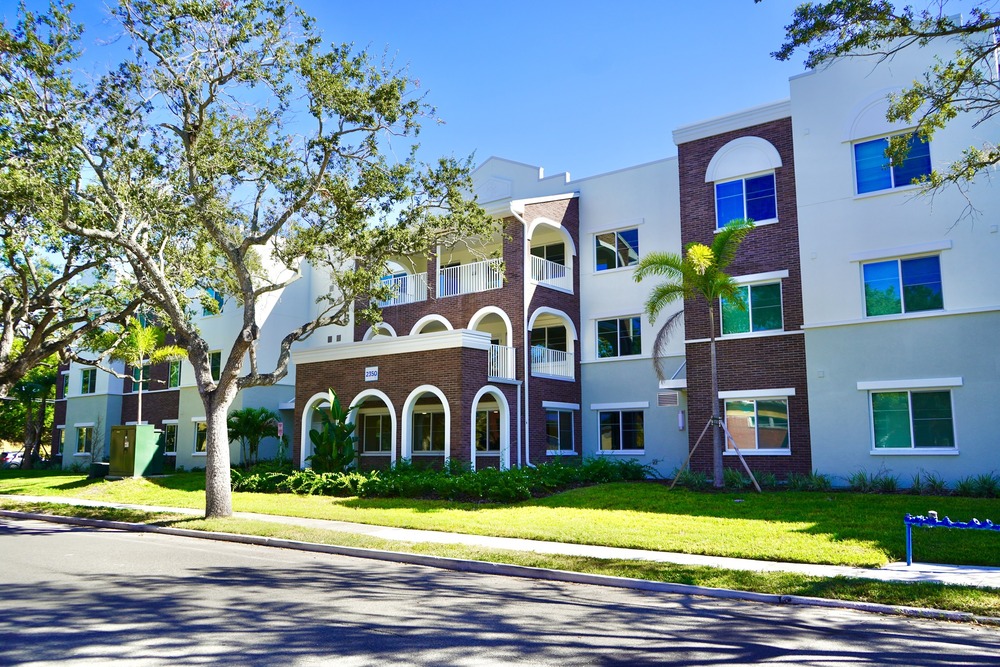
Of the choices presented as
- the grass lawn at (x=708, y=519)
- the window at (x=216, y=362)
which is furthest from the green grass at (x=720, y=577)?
the window at (x=216, y=362)

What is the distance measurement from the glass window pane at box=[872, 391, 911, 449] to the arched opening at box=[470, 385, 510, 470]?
10275 millimetres

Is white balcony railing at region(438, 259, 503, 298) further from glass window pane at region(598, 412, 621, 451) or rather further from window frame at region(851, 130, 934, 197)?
window frame at region(851, 130, 934, 197)

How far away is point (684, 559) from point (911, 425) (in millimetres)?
10379

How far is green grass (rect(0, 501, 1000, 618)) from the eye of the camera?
336 inches

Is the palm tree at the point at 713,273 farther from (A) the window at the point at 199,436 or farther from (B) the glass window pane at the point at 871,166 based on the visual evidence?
(A) the window at the point at 199,436

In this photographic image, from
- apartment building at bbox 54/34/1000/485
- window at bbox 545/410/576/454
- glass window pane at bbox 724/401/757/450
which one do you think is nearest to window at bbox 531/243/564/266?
apartment building at bbox 54/34/1000/485

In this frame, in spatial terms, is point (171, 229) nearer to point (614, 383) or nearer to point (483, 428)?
point (483, 428)

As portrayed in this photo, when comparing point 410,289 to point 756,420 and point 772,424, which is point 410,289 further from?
point 772,424

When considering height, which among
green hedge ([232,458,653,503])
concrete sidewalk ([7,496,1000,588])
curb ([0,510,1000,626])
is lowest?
curb ([0,510,1000,626])

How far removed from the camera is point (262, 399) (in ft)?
107

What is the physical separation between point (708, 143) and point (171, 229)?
50.4 feet

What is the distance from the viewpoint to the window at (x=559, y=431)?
85.5 feet

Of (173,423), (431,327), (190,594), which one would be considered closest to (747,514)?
(190,594)

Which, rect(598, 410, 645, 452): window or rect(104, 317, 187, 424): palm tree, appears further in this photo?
rect(104, 317, 187, 424): palm tree
